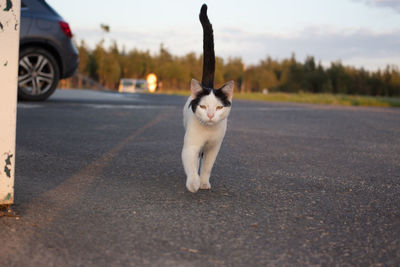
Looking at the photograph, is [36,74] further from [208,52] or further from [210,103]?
[210,103]

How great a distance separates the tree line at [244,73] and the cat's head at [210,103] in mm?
47649

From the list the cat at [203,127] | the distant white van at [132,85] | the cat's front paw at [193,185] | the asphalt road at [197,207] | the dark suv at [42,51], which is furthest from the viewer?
the distant white van at [132,85]

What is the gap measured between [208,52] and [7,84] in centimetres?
146

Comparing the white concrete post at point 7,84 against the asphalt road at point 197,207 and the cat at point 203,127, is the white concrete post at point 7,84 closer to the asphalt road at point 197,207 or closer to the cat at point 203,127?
the asphalt road at point 197,207

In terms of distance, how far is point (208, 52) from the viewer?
310 centimetres

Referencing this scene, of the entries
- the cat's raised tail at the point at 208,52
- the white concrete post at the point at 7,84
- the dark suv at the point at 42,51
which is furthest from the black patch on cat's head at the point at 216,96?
the dark suv at the point at 42,51

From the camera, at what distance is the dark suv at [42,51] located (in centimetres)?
802

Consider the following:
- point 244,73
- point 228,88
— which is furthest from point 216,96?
point 244,73

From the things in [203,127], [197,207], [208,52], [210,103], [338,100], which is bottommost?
[197,207]

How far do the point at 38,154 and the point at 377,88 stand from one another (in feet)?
188

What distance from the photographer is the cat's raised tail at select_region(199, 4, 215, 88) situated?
10.2 feet

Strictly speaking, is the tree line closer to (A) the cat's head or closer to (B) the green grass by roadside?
(B) the green grass by roadside

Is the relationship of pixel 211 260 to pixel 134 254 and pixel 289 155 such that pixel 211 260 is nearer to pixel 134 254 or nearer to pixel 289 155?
pixel 134 254

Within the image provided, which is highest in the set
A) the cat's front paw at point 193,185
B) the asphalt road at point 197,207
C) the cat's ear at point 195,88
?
the cat's ear at point 195,88
